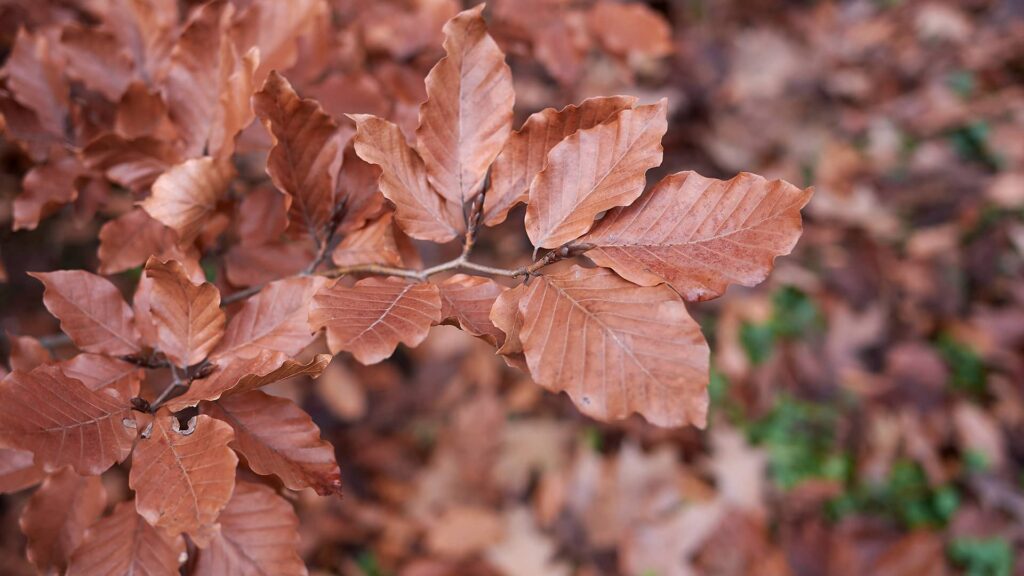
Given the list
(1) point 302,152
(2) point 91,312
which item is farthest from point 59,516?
(1) point 302,152

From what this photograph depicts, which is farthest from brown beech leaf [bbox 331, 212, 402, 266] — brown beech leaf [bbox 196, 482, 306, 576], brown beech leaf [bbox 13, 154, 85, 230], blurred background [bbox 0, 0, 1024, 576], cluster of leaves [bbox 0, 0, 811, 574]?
blurred background [bbox 0, 0, 1024, 576]

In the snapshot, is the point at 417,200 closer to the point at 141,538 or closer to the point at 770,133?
the point at 141,538

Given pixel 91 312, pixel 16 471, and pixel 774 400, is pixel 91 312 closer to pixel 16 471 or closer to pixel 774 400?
pixel 16 471

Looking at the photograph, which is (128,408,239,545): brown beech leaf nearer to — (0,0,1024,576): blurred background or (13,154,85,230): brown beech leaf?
(13,154,85,230): brown beech leaf

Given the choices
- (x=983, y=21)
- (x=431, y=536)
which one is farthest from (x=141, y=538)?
(x=983, y=21)

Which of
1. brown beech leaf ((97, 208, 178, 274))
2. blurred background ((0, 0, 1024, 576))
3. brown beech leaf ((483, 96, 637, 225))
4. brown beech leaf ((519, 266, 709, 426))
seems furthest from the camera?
blurred background ((0, 0, 1024, 576))

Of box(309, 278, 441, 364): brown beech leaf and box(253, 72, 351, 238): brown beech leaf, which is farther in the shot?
box(253, 72, 351, 238): brown beech leaf
